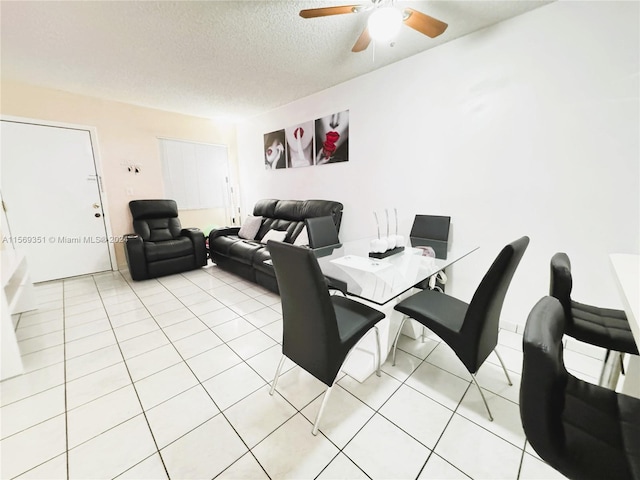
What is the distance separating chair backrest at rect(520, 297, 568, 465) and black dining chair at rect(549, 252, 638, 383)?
67cm

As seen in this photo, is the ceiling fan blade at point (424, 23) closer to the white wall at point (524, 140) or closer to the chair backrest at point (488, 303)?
the white wall at point (524, 140)

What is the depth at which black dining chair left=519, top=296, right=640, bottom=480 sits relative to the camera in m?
0.64

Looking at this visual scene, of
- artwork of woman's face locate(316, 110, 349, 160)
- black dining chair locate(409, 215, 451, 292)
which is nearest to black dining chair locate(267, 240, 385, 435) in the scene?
black dining chair locate(409, 215, 451, 292)

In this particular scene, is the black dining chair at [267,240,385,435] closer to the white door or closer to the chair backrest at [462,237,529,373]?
the chair backrest at [462,237,529,373]

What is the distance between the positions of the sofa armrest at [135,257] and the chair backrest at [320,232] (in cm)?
250

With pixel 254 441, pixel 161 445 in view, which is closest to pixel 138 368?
pixel 161 445

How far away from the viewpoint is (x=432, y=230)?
2459 mm

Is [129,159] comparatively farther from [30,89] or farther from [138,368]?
[138,368]

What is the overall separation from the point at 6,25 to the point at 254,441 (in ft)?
11.4

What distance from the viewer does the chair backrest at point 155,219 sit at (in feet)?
12.7

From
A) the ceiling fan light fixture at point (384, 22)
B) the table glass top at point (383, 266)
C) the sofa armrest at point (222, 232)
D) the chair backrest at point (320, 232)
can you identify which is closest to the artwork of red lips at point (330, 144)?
the chair backrest at point (320, 232)

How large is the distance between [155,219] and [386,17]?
407cm

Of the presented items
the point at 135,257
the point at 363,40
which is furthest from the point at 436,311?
the point at 135,257

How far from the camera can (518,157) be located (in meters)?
2.05
